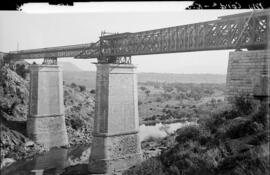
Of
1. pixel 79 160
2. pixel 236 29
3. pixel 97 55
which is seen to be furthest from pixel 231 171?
pixel 79 160

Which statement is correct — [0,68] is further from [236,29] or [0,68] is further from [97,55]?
[236,29]

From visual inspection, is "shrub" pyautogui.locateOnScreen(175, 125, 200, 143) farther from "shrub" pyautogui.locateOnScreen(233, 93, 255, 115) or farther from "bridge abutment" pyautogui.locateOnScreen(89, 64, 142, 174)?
"bridge abutment" pyautogui.locateOnScreen(89, 64, 142, 174)

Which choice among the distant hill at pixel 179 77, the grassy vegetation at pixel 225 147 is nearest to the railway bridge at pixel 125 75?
the grassy vegetation at pixel 225 147

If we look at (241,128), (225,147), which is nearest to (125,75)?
(241,128)

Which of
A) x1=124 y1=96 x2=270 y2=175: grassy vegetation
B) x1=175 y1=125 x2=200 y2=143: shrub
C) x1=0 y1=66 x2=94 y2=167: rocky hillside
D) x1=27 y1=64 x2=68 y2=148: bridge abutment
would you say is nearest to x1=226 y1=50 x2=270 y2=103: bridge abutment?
x1=124 y1=96 x2=270 y2=175: grassy vegetation

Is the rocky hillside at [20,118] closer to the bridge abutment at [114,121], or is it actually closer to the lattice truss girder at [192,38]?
the bridge abutment at [114,121]

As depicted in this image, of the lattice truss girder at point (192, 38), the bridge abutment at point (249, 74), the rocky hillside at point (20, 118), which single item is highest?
the lattice truss girder at point (192, 38)

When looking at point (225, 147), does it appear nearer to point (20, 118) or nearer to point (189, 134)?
point (189, 134)

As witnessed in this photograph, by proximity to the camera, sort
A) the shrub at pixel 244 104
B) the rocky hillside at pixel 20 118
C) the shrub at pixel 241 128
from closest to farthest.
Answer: the shrub at pixel 241 128 < the shrub at pixel 244 104 < the rocky hillside at pixel 20 118
